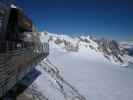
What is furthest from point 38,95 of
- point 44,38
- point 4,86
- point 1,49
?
point 44,38

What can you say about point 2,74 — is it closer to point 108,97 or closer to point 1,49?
point 1,49

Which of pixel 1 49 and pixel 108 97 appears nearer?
pixel 1 49

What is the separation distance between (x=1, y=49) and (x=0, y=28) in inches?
216

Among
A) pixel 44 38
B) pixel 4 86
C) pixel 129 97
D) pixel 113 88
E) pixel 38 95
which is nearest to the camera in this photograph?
pixel 4 86

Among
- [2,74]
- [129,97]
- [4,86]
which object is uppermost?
[2,74]

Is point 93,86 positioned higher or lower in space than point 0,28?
lower

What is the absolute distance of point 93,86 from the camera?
21516 millimetres

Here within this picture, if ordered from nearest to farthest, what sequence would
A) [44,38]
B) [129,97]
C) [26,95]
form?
[26,95]
[129,97]
[44,38]

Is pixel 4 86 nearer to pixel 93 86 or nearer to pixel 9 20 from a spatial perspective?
pixel 9 20

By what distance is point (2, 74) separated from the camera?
612 centimetres

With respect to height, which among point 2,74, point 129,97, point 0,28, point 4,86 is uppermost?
point 0,28

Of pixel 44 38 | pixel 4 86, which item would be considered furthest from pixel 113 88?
pixel 44 38

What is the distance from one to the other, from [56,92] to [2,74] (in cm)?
912

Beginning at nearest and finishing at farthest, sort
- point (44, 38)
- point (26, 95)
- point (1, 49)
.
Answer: point (1, 49)
point (26, 95)
point (44, 38)
